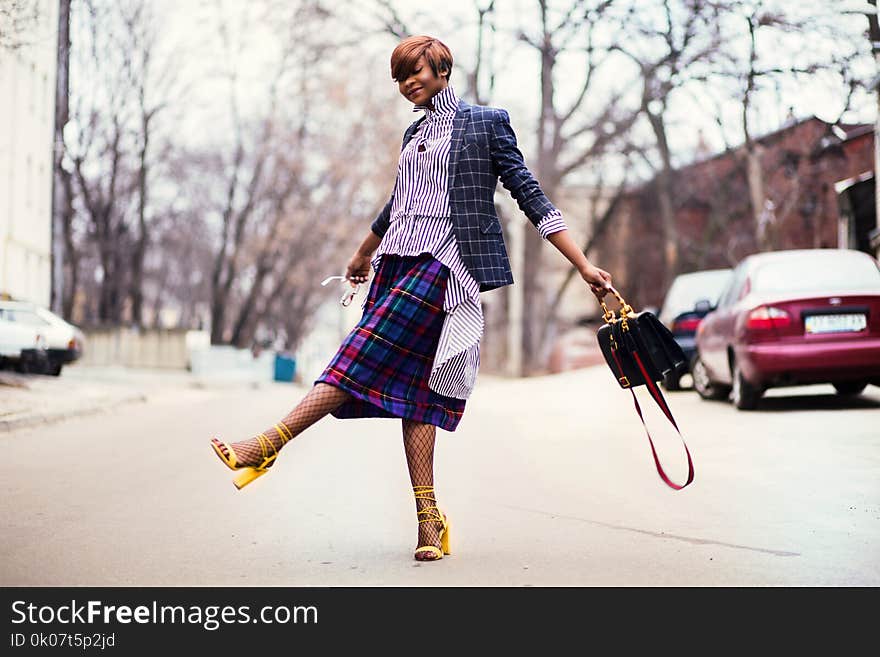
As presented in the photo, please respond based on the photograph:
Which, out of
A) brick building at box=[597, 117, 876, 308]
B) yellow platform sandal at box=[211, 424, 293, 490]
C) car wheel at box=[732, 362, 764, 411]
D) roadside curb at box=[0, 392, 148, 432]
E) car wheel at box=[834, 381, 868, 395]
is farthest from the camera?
brick building at box=[597, 117, 876, 308]

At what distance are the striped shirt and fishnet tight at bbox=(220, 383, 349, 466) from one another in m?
0.38

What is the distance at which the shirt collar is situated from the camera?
5.00 metres

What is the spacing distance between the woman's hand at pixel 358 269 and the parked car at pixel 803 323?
7.22 meters

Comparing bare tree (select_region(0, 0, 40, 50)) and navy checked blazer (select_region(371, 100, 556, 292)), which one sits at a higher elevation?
bare tree (select_region(0, 0, 40, 50))

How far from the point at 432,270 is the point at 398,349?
12.4 inches

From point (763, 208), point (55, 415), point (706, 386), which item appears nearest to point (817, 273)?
point (706, 386)

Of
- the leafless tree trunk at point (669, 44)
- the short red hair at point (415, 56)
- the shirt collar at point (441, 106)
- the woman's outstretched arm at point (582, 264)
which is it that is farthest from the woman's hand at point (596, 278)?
the leafless tree trunk at point (669, 44)

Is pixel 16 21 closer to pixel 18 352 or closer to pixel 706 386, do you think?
pixel 706 386

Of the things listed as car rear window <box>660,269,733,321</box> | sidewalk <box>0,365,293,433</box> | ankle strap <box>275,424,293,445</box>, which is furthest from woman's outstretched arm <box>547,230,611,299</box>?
car rear window <box>660,269,733,321</box>

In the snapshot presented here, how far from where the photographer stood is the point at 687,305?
60.0 feet

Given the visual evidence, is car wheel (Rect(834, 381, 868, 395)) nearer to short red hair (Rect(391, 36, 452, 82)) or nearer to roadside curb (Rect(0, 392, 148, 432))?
roadside curb (Rect(0, 392, 148, 432))

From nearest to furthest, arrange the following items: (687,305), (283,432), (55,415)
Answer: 1. (283,432)
2. (55,415)
3. (687,305)

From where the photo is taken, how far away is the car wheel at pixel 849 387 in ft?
43.2

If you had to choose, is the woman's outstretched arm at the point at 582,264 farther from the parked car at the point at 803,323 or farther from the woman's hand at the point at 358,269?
the parked car at the point at 803,323
